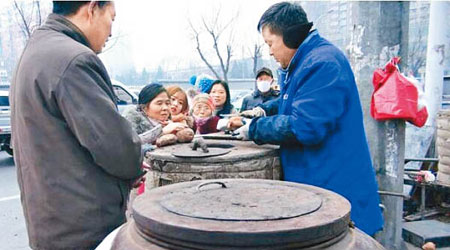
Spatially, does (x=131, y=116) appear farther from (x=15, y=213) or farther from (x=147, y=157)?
(x=15, y=213)

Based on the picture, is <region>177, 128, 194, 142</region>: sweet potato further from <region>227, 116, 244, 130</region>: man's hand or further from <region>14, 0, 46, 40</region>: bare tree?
<region>14, 0, 46, 40</region>: bare tree

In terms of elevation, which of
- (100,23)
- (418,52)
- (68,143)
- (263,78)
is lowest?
(68,143)

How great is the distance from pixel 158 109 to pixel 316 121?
1546mm

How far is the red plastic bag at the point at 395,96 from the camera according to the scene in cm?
323

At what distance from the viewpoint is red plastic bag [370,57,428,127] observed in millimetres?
3230

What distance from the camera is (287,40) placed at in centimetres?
226

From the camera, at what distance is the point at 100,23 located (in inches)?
67.2

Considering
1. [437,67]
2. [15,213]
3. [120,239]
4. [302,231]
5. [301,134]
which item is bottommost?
[15,213]

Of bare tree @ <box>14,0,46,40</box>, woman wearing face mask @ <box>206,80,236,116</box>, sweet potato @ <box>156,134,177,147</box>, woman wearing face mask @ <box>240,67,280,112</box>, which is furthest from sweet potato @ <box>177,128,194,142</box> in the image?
bare tree @ <box>14,0,46,40</box>

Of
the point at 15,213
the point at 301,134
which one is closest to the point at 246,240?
the point at 301,134

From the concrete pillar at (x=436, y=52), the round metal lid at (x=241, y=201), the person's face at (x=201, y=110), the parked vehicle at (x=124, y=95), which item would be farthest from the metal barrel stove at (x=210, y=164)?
the parked vehicle at (x=124, y=95)

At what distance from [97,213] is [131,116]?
1.45m

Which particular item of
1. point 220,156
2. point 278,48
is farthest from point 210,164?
point 278,48

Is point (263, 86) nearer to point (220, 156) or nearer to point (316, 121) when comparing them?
point (220, 156)
